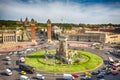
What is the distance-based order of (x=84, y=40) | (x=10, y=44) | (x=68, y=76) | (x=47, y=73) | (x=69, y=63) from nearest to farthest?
(x=68, y=76)
(x=47, y=73)
(x=69, y=63)
(x=10, y=44)
(x=84, y=40)

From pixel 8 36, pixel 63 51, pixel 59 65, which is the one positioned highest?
pixel 8 36

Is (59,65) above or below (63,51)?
below

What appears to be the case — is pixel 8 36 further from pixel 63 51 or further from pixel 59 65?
pixel 59 65

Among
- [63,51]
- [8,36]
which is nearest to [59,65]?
[63,51]

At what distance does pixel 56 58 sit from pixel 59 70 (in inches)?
589

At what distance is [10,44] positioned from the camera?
99.6 m

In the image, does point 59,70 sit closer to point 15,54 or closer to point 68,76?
point 68,76

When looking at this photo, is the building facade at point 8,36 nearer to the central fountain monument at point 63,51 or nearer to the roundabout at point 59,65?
the roundabout at point 59,65

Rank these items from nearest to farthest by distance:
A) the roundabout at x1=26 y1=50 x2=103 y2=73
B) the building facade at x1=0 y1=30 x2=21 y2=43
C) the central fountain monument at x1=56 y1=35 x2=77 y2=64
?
the roundabout at x1=26 y1=50 x2=103 y2=73 < the central fountain monument at x1=56 y1=35 x2=77 y2=64 < the building facade at x1=0 y1=30 x2=21 y2=43

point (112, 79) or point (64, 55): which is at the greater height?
point (64, 55)

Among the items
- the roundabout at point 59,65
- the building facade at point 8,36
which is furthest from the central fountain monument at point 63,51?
the building facade at point 8,36

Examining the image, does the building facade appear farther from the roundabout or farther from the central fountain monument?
the central fountain monument

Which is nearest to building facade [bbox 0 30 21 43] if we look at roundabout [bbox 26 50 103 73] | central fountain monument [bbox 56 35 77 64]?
roundabout [bbox 26 50 103 73]

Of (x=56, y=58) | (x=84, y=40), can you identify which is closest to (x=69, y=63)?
(x=56, y=58)
